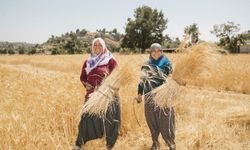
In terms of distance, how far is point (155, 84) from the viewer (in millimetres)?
4184

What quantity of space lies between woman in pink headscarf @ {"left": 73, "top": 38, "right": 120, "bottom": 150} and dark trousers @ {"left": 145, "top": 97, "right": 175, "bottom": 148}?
46 cm

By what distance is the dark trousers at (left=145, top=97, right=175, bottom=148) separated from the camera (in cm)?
411

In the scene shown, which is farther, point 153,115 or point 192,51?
point 153,115

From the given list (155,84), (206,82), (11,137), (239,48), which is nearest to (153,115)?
(155,84)

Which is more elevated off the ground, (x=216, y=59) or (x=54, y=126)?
(x=216, y=59)

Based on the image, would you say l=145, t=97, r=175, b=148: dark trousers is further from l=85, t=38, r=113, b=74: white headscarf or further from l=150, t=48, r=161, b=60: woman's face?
l=85, t=38, r=113, b=74: white headscarf

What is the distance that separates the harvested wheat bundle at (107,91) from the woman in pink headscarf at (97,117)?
0.16 meters

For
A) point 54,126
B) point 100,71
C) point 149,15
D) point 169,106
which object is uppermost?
point 149,15

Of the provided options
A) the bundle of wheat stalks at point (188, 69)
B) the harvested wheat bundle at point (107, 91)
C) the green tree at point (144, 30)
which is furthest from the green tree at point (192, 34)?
the green tree at point (144, 30)

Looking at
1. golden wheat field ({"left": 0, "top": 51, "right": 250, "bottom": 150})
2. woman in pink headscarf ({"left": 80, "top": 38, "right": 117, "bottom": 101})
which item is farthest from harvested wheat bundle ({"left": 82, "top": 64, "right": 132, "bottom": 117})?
woman in pink headscarf ({"left": 80, "top": 38, "right": 117, "bottom": 101})

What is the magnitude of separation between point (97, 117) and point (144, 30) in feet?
139

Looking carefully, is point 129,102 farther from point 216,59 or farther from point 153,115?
point 216,59

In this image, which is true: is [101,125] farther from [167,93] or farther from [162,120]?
[167,93]

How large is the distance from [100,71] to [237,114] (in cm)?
273
